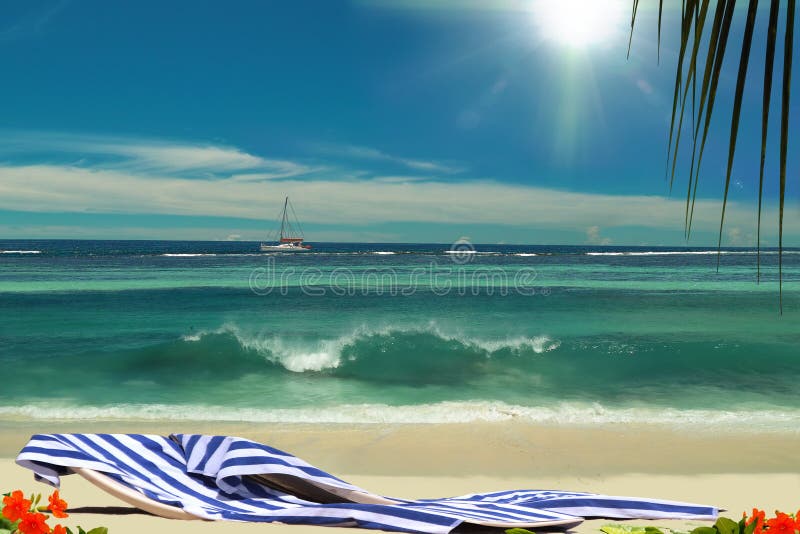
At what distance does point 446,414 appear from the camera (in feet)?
23.6

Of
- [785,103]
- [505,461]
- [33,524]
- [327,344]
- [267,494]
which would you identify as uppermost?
[785,103]

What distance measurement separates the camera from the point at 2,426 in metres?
6.64

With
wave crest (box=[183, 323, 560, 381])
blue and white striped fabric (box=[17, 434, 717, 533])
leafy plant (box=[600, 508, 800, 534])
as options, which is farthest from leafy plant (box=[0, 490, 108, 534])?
wave crest (box=[183, 323, 560, 381])

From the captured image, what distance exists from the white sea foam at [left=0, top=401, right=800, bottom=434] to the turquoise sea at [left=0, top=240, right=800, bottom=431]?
39 mm

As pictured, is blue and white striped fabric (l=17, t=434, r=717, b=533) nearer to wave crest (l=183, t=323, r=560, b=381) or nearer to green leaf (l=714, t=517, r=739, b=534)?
green leaf (l=714, t=517, r=739, b=534)

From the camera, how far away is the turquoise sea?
762 cm

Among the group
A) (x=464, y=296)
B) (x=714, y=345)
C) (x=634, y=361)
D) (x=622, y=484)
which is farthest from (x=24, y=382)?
(x=464, y=296)

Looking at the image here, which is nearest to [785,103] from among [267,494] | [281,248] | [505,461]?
[267,494]

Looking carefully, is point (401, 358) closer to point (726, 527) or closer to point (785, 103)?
point (726, 527)

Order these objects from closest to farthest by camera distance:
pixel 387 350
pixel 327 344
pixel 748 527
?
pixel 748 527 → pixel 387 350 → pixel 327 344

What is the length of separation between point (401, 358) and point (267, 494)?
7.64 m

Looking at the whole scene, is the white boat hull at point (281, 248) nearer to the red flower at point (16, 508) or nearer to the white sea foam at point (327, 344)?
the white sea foam at point (327, 344)

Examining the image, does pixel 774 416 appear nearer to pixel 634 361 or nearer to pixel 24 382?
pixel 634 361

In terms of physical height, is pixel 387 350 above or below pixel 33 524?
below
